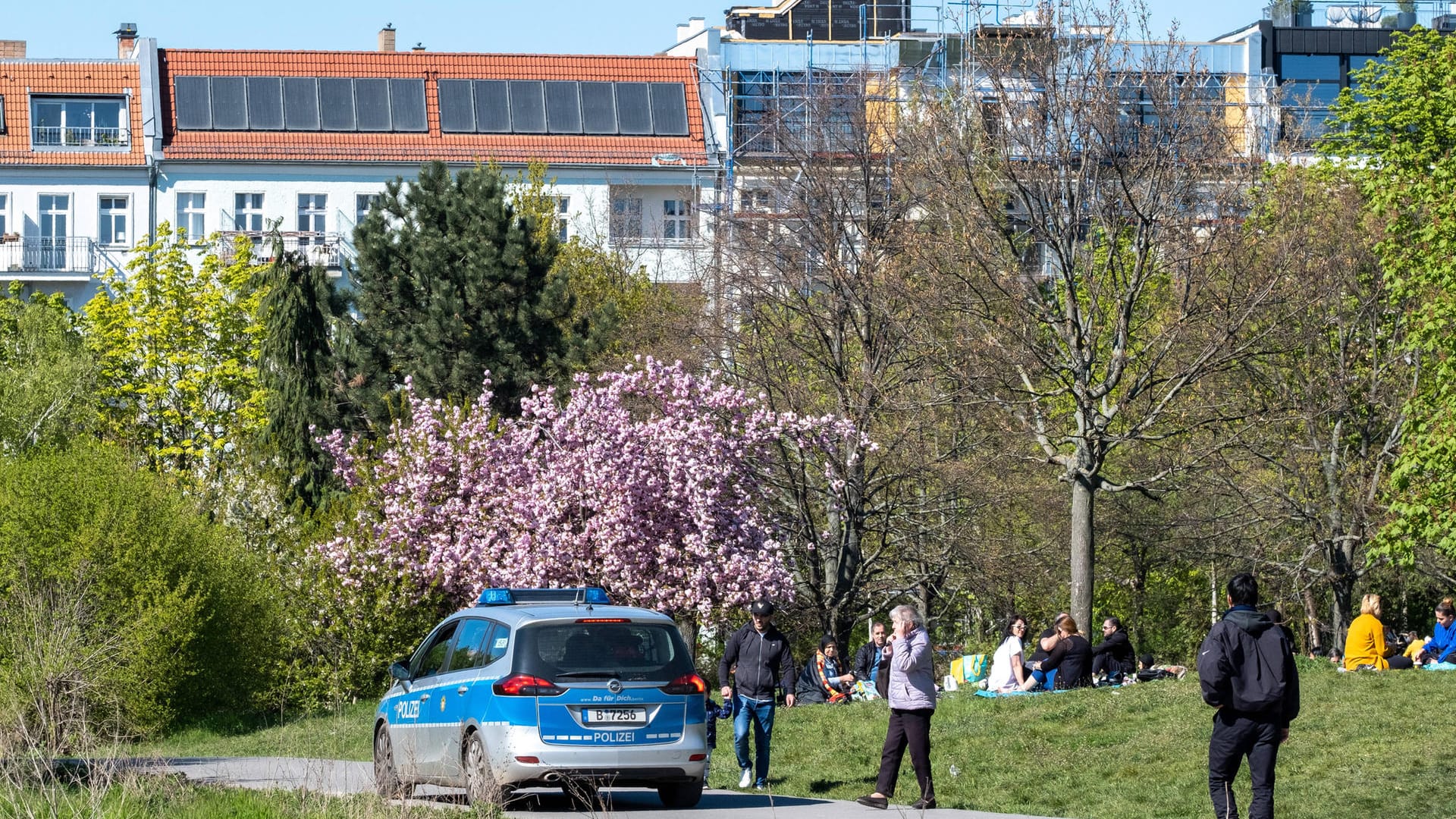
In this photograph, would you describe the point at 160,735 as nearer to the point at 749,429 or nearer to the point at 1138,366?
the point at 749,429

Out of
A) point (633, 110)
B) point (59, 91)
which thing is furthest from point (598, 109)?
point (59, 91)

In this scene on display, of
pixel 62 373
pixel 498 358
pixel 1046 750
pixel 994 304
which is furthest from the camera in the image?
pixel 62 373

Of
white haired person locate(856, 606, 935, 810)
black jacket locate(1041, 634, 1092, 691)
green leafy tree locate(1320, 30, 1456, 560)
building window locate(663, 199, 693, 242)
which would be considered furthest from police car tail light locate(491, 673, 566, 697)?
building window locate(663, 199, 693, 242)

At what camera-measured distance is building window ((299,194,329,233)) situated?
206 ft

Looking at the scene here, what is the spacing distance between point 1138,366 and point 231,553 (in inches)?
626

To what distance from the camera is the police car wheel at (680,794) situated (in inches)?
619

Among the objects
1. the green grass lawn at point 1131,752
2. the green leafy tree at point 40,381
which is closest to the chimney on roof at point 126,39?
the green leafy tree at point 40,381

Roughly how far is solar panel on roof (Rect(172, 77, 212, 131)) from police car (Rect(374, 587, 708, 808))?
49.8 metres

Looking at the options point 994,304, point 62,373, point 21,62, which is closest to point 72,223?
point 21,62

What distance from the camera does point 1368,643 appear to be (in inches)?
939

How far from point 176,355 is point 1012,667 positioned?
35683 millimetres

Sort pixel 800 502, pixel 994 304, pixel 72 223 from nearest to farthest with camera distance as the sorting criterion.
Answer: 1. pixel 994 304
2. pixel 800 502
3. pixel 72 223

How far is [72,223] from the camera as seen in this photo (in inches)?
2446

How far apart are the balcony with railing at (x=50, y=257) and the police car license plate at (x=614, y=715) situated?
49.5 m
